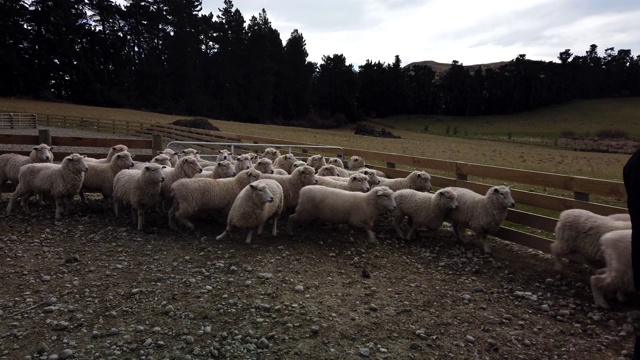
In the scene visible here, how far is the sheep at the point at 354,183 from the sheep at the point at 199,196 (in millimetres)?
2078

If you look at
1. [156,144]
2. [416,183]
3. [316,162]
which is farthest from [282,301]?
[156,144]

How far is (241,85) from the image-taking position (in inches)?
3004

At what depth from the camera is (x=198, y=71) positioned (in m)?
74.4

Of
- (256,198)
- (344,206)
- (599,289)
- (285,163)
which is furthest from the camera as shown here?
(285,163)

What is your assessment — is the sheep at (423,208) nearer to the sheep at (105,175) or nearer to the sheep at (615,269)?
the sheep at (615,269)

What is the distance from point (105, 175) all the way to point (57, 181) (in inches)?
39.2

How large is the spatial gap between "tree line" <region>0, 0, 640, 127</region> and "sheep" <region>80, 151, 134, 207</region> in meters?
61.4

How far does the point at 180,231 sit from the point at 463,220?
18.7ft

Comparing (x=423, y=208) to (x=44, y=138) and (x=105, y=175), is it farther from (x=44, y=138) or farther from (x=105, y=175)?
(x=44, y=138)

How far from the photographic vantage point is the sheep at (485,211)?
26.2 ft

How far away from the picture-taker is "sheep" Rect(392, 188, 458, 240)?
8.58m

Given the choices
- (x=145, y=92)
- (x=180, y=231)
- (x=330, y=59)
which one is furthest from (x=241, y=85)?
(x=180, y=231)

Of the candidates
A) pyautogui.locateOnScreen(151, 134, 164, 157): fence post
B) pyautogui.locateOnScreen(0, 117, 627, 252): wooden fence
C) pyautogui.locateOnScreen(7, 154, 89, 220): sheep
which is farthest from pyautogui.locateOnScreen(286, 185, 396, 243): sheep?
pyautogui.locateOnScreen(151, 134, 164, 157): fence post

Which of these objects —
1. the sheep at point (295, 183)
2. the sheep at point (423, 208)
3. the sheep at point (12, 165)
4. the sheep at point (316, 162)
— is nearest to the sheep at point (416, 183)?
the sheep at point (423, 208)
